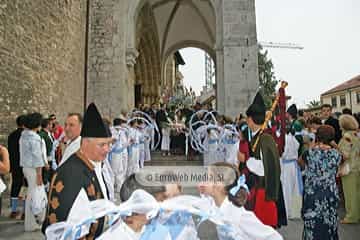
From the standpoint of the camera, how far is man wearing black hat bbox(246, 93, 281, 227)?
8.18 ft

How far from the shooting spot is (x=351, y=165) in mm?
4598

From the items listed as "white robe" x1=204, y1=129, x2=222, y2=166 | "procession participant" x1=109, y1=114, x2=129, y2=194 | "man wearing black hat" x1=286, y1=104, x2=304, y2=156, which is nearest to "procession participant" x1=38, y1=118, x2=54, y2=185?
"procession participant" x1=109, y1=114, x2=129, y2=194

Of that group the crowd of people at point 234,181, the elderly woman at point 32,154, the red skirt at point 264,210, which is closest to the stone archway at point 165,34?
the crowd of people at point 234,181

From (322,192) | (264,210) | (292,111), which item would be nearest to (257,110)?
(264,210)

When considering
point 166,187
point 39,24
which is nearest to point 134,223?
point 166,187

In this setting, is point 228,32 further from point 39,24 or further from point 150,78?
point 150,78

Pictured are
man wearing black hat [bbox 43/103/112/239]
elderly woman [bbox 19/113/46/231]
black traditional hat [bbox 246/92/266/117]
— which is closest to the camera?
man wearing black hat [bbox 43/103/112/239]

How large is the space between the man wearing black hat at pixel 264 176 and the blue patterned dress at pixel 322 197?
778 mm

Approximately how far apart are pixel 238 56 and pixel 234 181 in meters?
10.0

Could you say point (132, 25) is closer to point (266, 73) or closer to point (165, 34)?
point (165, 34)

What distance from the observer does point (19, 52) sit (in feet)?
23.3

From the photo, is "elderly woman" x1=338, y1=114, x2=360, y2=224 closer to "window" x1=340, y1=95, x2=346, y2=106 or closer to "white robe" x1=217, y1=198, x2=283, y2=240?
"white robe" x1=217, y1=198, x2=283, y2=240

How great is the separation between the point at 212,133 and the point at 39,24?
5458 mm

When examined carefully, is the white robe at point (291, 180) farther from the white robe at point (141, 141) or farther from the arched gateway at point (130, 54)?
the arched gateway at point (130, 54)
